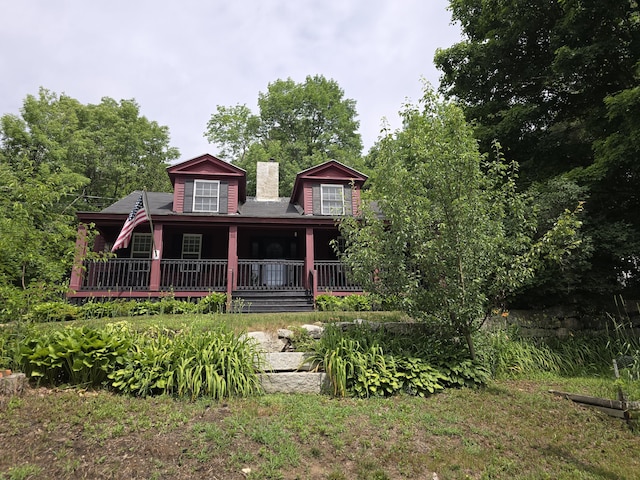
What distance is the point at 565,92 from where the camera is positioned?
10.1 metres

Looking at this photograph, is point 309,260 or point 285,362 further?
point 309,260

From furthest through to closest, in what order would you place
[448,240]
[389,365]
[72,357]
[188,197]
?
[188,197] < [448,240] < [389,365] < [72,357]

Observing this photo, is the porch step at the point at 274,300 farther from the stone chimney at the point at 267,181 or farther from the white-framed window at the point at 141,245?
the stone chimney at the point at 267,181

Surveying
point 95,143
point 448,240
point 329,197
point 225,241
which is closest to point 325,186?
point 329,197

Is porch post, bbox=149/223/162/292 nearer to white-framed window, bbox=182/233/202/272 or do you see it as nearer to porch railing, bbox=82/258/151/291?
porch railing, bbox=82/258/151/291

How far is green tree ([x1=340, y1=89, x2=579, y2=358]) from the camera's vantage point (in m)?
5.49

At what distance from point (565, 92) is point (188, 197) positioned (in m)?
11.7

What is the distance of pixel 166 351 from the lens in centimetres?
489

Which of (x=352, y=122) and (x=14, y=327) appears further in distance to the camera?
(x=352, y=122)

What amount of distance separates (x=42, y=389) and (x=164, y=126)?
26.2 metres

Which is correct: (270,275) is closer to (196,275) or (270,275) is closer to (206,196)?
(196,275)

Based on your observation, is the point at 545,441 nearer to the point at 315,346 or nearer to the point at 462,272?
the point at 462,272

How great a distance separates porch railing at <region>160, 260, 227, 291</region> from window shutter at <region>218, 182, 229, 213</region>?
2.00 m

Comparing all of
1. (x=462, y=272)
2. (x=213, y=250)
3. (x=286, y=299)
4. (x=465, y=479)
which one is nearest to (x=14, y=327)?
(x=465, y=479)
